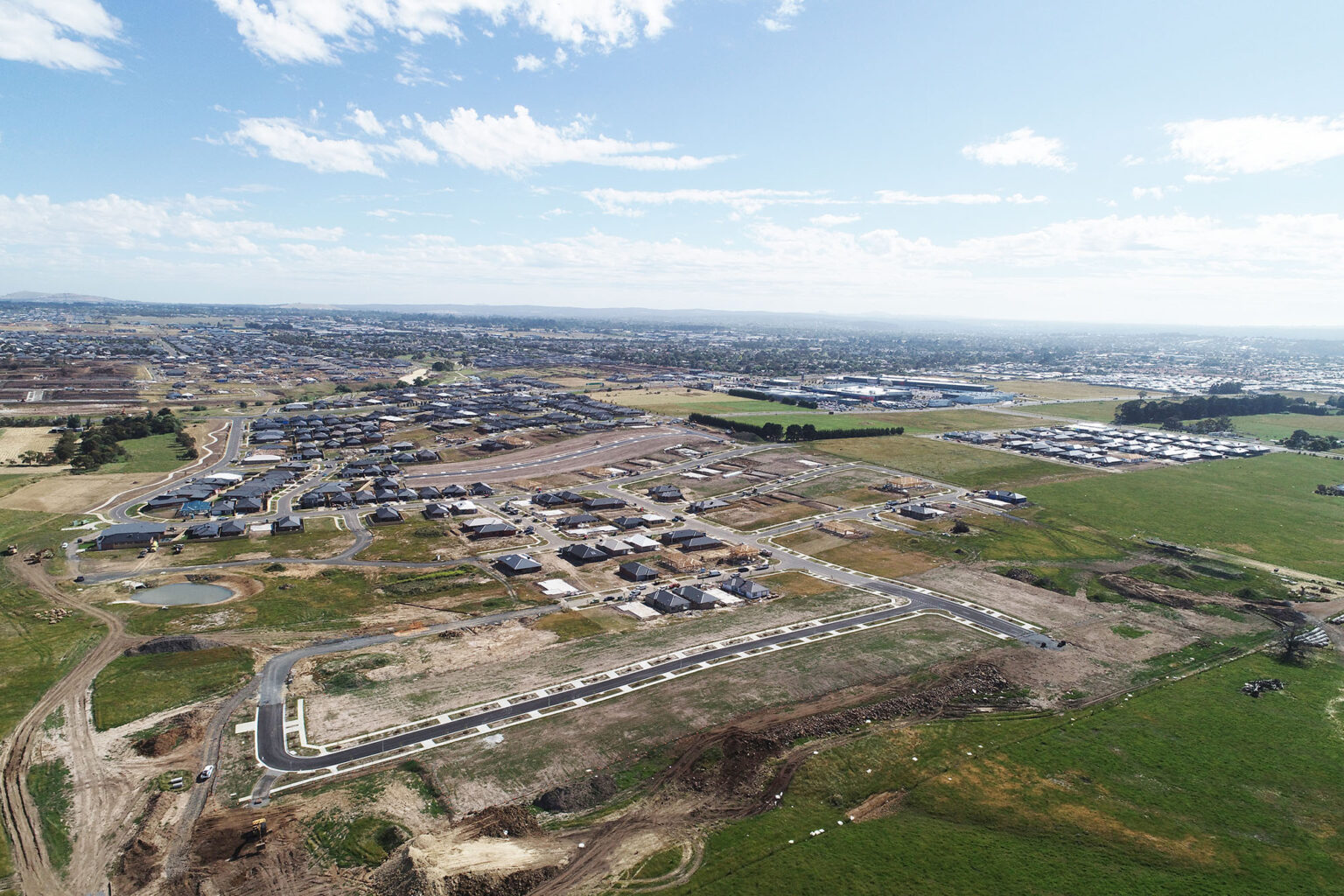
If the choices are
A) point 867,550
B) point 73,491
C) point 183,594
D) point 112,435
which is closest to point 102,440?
point 112,435

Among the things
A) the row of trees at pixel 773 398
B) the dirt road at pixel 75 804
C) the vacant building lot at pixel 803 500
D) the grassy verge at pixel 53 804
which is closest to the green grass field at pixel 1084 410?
the row of trees at pixel 773 398

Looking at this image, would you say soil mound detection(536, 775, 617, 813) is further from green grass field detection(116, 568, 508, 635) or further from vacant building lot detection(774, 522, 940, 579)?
vacant building lot detection(774, 522, 940, 579)

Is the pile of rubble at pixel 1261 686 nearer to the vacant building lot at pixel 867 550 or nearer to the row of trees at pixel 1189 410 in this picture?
the vacant building lot at pixel 867 550

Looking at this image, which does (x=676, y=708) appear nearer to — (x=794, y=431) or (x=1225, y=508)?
(x=1225, y=508)

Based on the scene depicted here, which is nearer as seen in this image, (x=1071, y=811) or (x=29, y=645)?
(x=1071, y=811)

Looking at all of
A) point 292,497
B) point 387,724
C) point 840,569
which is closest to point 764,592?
point 840,569

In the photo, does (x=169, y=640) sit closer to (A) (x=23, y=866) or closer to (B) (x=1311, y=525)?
(A) (x=23, y=866)
